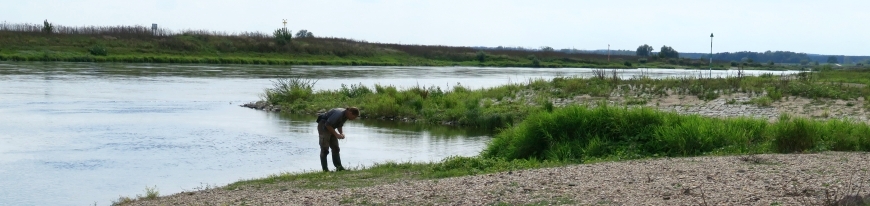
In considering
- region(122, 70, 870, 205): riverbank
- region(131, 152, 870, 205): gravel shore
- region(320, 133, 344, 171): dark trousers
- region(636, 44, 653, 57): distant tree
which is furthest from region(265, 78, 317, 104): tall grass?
region(636, 44, 653, 57): distant tree

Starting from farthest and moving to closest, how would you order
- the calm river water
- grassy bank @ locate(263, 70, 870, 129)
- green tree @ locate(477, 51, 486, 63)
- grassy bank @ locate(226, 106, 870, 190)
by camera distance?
1. green tree @ locate(477, 51, 486, 63)
2. grassy bank @ locate(263, 70, 870, 129)
3. the calm river water
4. grassy bank @ locate(226, 106, 870, 190)

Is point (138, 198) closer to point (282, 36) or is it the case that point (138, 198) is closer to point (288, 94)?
point (288, 94)

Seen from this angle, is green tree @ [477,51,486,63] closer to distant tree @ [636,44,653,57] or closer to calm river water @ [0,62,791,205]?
distant tree @ [636,44,653,57]

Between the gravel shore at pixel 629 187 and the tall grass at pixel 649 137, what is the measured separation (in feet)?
8.23

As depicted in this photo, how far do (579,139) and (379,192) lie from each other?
681 cm

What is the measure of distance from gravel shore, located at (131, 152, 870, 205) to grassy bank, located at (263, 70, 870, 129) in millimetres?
14442

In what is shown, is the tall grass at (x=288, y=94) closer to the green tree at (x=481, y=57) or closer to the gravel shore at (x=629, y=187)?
the gravel shore at (x=629, y=187)

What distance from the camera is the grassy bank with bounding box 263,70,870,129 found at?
92.9 feet

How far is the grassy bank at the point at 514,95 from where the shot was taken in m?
28.3

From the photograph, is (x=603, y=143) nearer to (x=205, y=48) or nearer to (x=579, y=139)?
(x=579, y=139)

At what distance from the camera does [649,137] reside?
16.8m

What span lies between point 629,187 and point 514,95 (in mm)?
22530

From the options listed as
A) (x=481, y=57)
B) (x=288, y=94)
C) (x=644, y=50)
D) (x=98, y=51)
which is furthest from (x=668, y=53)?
(x=288, y=94)

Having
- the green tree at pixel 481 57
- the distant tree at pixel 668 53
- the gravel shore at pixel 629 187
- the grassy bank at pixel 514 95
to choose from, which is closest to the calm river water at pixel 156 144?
the grassy bank at pixel 514 95
